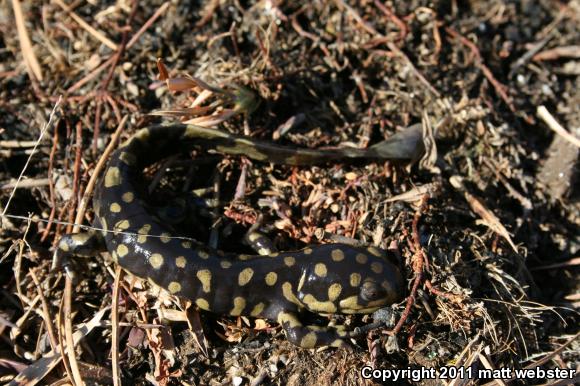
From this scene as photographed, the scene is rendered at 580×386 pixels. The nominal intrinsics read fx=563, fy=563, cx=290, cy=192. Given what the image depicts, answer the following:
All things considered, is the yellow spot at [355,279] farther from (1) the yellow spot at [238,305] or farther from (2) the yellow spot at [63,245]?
(2) the yellow spot at [63,245]

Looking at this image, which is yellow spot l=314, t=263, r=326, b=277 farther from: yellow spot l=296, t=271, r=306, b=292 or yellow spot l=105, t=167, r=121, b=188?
yellow spot l=105, t=167, r=121, b=188

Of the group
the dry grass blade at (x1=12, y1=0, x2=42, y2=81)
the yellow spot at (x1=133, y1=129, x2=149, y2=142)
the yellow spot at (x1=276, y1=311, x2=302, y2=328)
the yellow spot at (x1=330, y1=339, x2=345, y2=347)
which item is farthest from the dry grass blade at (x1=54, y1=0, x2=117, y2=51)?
the yellow spot at (x1=330, y1=339, x2=345, y2=347)

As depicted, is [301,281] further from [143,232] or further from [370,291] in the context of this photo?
[143,232]

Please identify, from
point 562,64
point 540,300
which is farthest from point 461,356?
point 562,64

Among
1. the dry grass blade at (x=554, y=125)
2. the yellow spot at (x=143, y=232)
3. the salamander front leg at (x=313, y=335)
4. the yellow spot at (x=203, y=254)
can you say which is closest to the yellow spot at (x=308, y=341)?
the salamander front leg at (x=313, y=335)

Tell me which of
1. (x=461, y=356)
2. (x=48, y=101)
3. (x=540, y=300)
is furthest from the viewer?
(x=48, y=101)

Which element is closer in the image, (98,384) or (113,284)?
(98,384)

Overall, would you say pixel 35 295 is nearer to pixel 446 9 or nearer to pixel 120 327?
pixel 120 327
